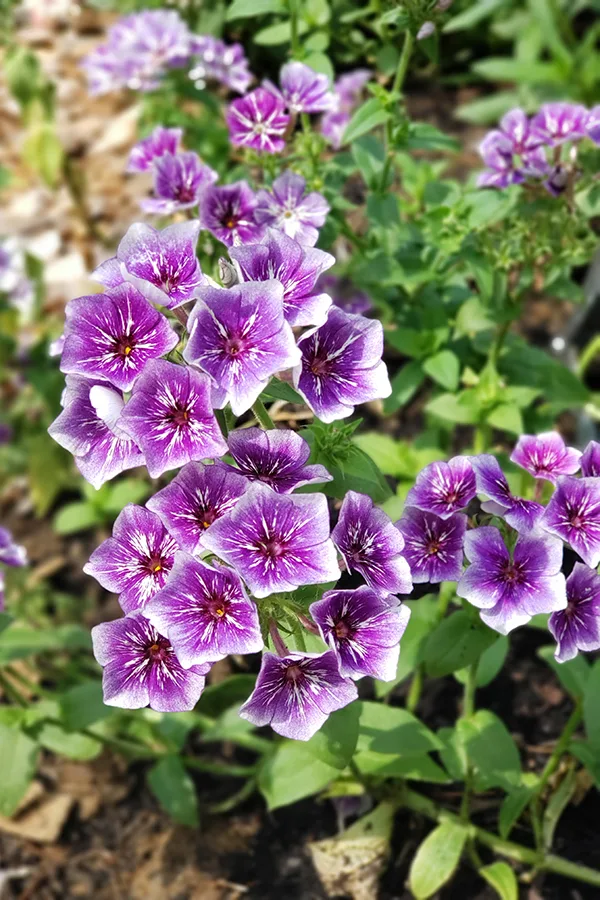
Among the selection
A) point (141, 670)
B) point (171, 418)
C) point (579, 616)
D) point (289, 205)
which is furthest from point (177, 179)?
point (579, 616)

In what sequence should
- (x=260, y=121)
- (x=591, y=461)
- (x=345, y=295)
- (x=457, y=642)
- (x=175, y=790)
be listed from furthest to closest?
(x=345, y=295)
(x=175, y=790)
(x=260, y=121)
(x=457, y=642)
(x=591, y=461)

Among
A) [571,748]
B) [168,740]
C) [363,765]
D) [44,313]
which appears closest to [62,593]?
[168,740]

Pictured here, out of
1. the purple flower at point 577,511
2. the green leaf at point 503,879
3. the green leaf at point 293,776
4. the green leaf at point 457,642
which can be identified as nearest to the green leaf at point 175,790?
the green leaf at point 293,776

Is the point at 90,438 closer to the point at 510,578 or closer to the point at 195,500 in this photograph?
the point at 195,500

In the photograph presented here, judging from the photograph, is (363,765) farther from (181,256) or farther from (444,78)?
(444,78)

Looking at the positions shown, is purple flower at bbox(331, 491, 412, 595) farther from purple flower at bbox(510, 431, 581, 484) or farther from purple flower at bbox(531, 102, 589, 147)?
purple flower at bbox(531, 102, 589, 147)

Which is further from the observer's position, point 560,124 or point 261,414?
point 560,124
